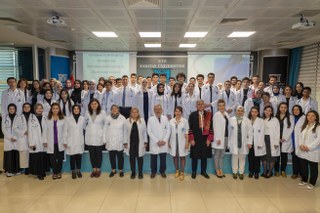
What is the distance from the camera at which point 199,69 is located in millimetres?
10922

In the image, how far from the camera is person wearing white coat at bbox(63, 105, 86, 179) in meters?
4.53

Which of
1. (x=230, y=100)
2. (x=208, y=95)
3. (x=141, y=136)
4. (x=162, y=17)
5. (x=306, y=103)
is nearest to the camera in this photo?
(x=141, y=136)

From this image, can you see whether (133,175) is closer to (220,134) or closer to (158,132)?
(158,132)

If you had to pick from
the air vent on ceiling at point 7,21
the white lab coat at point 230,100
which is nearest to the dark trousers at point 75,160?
the air vent on ceiling at point 7,21

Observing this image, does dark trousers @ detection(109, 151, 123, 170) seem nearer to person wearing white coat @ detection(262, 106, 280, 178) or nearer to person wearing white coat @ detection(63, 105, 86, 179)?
person wearing white coat @ detection(63, 105, 86, 179)

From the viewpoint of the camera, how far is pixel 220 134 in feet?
15.1

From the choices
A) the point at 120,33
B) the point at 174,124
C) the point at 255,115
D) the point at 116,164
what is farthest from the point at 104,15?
the point at 255,115

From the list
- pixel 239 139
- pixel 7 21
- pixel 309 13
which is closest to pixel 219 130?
pixel 239 139

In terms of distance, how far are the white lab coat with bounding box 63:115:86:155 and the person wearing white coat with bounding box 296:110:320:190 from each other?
407 centimetres

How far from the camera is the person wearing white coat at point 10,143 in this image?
468cm

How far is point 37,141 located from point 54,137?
1.17 ft

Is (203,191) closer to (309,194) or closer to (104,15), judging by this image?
(309,194)

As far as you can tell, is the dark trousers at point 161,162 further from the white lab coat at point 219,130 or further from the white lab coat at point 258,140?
the white lab coat at point 258,140

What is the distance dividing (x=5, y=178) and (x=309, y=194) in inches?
219
